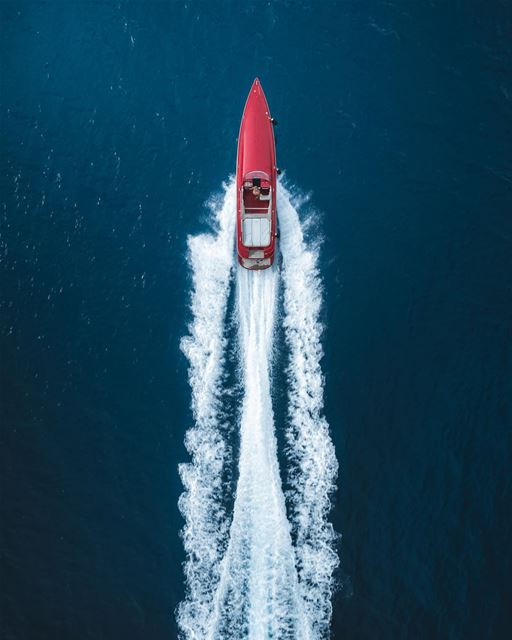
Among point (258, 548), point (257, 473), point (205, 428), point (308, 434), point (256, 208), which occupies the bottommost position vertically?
→ point (258, 548)

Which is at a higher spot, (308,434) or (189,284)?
(189,284)

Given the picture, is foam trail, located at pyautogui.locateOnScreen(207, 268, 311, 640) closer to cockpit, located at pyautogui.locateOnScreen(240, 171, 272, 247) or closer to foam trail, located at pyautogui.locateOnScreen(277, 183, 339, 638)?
foam trail, located at pyautogui.locateOnScreen(277, 183, 339, 638)

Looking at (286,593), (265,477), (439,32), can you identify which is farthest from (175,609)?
(439,32)

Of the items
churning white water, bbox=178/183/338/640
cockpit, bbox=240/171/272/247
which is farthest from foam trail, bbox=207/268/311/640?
cockpit, bbox=240/171/272/247

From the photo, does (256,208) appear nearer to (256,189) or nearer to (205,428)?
(256,189)

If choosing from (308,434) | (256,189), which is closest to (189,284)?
(256,189)

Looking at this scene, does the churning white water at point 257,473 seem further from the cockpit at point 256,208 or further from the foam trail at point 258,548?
the cockpit at point 256,208
